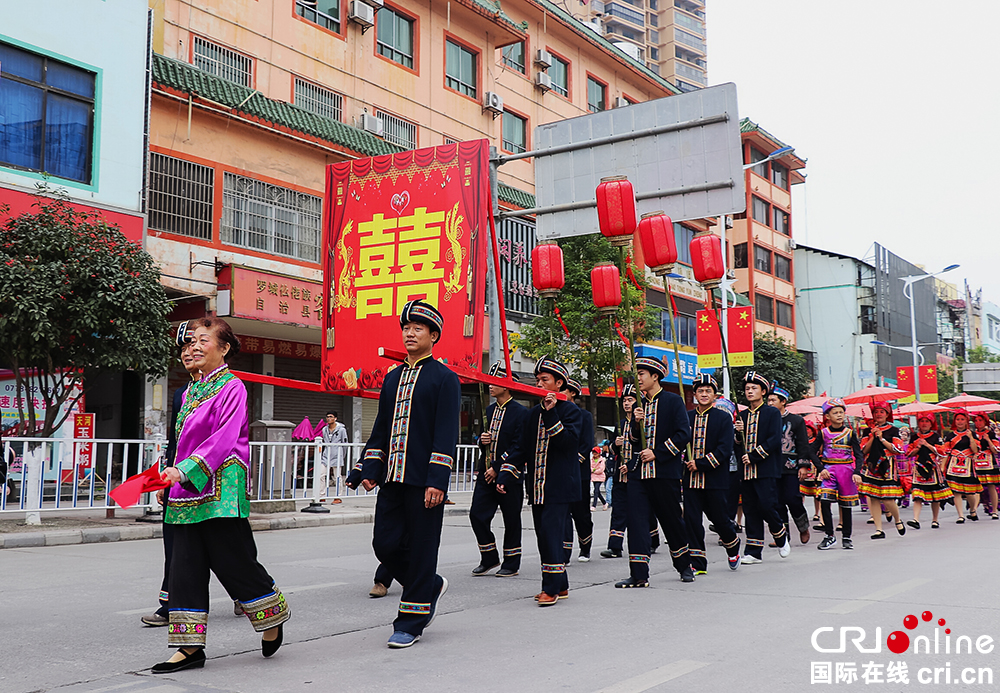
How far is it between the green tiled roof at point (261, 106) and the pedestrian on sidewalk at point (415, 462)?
47.8 feet

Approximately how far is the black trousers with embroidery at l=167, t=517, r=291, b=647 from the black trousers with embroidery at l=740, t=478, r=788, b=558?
5901mm

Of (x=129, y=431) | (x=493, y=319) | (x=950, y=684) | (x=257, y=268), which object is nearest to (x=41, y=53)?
(x=257, y=268)

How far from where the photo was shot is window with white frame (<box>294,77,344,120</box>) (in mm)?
21984

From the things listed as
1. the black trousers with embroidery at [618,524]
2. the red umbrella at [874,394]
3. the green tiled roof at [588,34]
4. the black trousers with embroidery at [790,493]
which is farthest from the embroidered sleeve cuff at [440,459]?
the green tiled roof at [588,34]

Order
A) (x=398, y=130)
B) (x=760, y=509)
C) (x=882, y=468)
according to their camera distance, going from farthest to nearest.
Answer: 1. (x=398, y=130)
2. (x=882, y=468)
3. (x=760, y=509)

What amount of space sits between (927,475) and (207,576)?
479 inches

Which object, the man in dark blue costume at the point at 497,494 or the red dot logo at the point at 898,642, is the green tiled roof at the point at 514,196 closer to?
the man in dark blue costume at the point at 497,494

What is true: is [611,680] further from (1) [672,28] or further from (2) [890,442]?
(1) [672,28]

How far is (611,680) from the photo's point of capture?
431cm

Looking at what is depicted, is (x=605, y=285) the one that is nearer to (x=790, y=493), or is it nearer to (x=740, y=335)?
(x=790, y=493)

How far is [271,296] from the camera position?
62.4 ft

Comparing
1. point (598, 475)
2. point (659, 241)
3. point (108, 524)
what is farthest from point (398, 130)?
point (108, 524)

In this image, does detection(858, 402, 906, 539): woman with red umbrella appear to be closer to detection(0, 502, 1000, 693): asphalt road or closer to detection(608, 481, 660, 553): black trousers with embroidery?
detection(0, 502, 1000, 693): asphalt road

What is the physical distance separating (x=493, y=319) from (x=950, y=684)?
9562 millimetres
